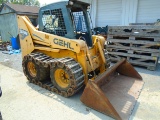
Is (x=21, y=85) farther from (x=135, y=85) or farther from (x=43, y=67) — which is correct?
(x=135, y=85)

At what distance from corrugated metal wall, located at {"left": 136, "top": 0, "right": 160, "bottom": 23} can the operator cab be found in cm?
570

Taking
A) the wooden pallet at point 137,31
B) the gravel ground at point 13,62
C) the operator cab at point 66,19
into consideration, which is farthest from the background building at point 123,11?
the gravel ground at point 13,62

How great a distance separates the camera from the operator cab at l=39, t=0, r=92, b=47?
3.61 m

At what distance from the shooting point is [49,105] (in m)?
3.28

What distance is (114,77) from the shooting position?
4.33 metres

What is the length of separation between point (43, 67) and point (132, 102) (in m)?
2.35

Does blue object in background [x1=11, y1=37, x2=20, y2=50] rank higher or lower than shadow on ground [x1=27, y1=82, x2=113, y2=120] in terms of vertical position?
higher

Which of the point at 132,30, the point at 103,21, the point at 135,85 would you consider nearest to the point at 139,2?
the point at 103,21

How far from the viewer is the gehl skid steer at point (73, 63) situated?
3.12 m

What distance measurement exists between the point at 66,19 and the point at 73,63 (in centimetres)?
111

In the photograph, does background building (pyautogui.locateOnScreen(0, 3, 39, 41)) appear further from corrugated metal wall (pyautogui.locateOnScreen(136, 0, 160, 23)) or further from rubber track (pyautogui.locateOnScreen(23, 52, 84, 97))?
rubber track (pyautogui.locateOnScreen(23, 52, 84, 97))

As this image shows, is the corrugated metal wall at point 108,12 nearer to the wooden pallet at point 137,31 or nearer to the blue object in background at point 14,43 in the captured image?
the wooden pallet at point 137,31

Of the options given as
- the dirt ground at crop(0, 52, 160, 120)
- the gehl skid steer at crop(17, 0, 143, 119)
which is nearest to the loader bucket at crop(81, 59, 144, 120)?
the gehl skid steer at crop(17, 0, 143, 119)

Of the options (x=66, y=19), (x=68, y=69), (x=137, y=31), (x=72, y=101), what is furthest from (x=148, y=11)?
(x=72, y=101)
